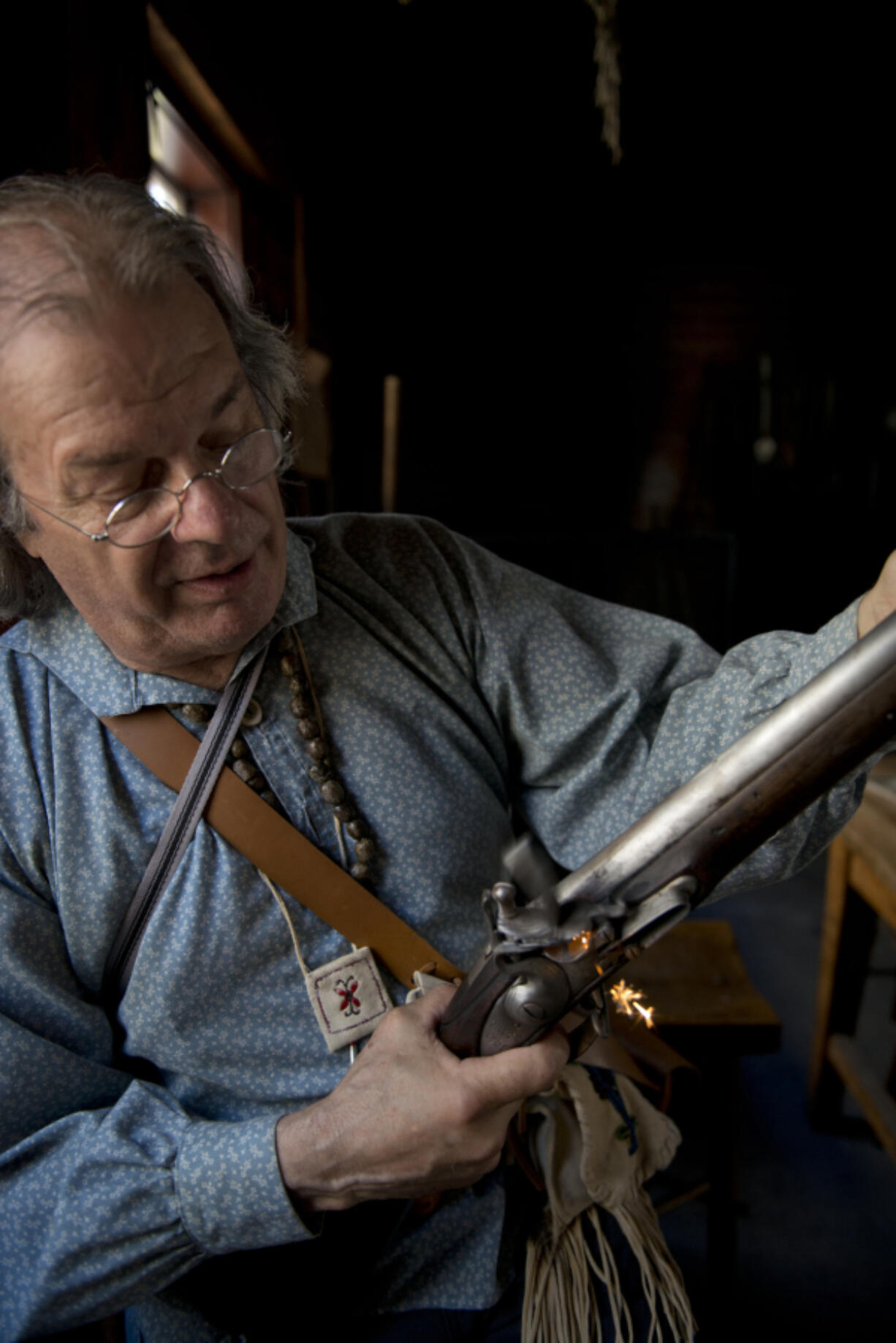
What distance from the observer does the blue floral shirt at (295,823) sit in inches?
37.9

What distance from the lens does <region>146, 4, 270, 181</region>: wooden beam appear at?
2.26 meters

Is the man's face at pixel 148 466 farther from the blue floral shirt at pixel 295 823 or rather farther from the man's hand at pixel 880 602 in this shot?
the man's hand at pixel 880 602

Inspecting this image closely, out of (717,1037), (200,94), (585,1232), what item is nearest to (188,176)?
(200,94)

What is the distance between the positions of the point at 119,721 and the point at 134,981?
0.98ft

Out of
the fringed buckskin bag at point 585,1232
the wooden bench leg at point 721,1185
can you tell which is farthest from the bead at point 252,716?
the wooden bench leg at point 721,1185

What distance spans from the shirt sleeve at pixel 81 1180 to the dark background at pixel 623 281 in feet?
12.6

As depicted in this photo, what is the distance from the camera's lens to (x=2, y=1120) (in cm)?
96

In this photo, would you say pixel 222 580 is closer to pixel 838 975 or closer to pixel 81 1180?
pixel 81 1180

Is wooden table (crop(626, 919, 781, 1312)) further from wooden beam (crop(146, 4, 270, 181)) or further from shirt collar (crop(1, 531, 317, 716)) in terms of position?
wooden beam (crop(146, 4, 270, 181))

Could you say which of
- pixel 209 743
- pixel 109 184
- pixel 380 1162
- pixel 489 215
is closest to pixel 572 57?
pixel 489 215

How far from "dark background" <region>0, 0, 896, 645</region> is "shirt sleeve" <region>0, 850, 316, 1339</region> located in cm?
385

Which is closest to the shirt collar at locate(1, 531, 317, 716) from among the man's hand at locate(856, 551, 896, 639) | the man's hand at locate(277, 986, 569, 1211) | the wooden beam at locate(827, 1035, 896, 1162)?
the man's hand at locate(277, 986, 569, 1211)

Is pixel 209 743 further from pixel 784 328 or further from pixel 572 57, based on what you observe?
pixel 784 328

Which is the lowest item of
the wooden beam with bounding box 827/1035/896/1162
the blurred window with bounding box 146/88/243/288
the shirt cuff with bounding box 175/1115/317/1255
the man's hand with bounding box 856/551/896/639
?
the wooden beam with bounding box 827/1035/896/1162
